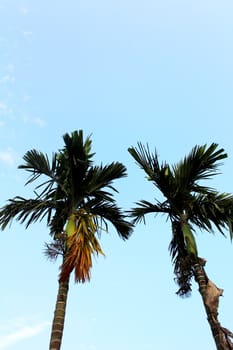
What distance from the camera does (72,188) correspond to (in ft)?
37.7

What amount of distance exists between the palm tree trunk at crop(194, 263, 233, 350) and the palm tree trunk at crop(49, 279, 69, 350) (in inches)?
123

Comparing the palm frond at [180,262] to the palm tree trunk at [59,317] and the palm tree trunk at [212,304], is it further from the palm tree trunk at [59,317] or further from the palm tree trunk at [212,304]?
the palm tree trunk at [59,317]

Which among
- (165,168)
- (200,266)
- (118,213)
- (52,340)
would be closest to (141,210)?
(118,213)

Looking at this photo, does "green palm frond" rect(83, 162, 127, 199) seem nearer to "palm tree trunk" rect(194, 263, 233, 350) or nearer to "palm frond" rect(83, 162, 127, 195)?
"palm frond" rect(83, 162, 127, 195)

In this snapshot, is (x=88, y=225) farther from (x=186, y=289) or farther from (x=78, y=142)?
(x=186, y=289)

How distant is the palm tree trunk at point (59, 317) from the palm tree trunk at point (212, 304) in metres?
3.11

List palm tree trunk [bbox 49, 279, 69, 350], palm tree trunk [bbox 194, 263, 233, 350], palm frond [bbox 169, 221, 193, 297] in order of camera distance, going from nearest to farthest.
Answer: palm tree trunk [bbox 49, 279, 69, 350], palm tree trunk [bbox 194, 263, 233, 350], palm frond [bbox 169, 221, 193, 297]

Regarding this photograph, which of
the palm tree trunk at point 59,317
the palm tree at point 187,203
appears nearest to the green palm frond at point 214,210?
the palm tree at point 187,203

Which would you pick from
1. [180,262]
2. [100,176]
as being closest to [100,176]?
[100,176]

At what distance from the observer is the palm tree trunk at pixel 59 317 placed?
29.2ft

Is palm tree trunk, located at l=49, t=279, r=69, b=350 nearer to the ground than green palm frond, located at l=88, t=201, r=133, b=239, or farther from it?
nearer to the ground

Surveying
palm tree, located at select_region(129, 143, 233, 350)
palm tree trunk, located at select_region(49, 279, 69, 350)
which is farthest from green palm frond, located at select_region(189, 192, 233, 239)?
palm tree trunk, located at select_region(49, 279, 69, 350)

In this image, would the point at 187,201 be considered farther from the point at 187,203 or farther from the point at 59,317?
the point at 59,317

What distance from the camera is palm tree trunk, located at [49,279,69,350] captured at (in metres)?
8.90
